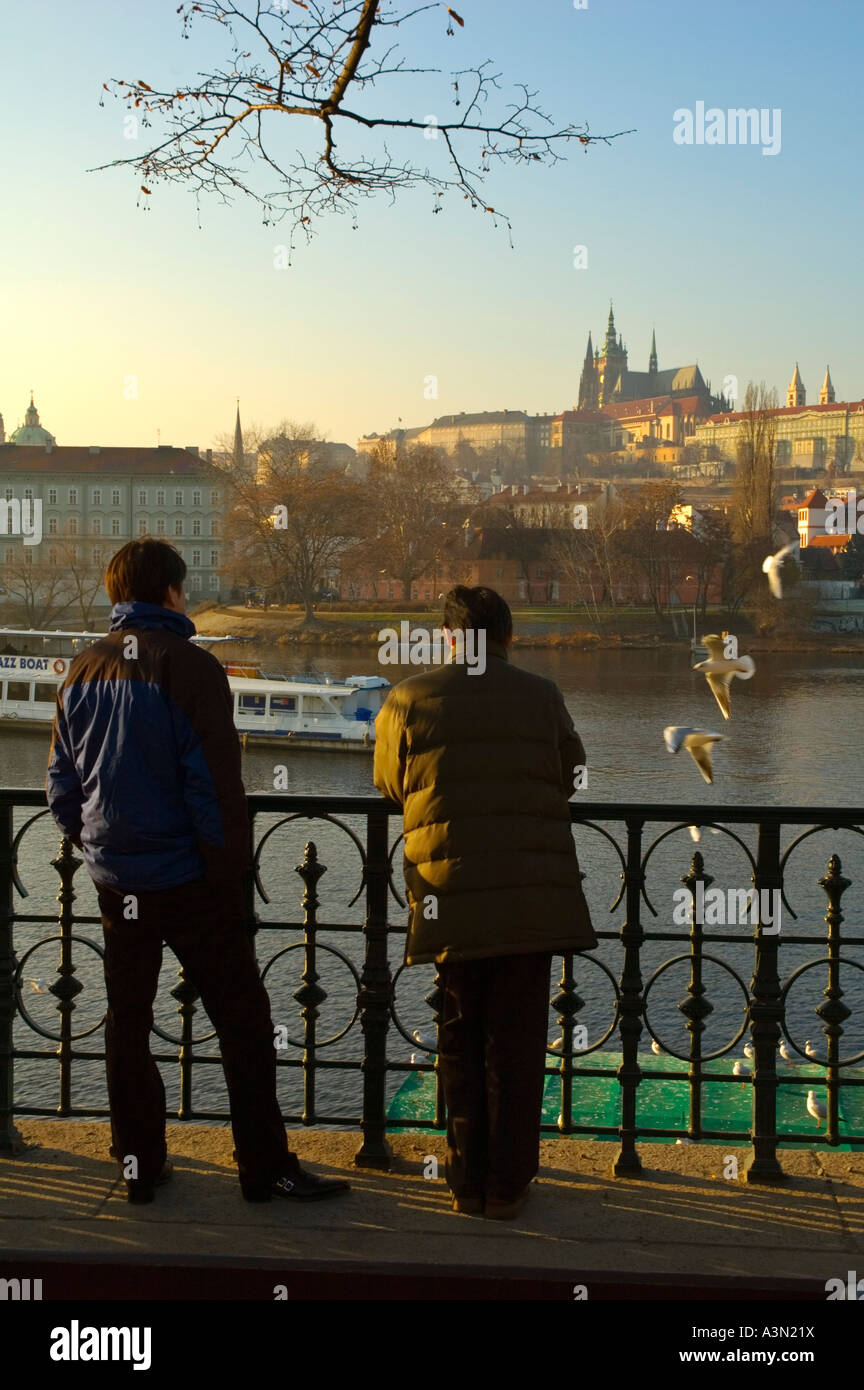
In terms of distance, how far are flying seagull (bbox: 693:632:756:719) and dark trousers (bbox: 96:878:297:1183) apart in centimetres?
148

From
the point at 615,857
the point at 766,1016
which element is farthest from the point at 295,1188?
the point at 615,857

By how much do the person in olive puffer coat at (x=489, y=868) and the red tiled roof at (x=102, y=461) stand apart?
55.5 m

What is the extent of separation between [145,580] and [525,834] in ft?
3.31

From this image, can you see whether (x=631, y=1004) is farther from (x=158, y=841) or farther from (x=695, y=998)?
(x=158, y=841)

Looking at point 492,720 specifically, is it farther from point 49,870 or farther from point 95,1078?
point 49,870

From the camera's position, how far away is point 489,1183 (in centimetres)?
295

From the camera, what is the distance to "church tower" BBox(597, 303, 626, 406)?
17888 centimetres

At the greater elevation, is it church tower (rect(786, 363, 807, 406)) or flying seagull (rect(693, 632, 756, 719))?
church tower (rect(786, 363, 807, 406))

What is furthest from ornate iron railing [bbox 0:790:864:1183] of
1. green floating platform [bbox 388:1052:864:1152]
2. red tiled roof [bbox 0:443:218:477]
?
red tiled roof [bbox 0:443:218:477]

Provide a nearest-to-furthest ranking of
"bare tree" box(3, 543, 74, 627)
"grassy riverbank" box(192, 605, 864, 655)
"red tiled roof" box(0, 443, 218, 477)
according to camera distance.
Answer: "grassy riverbank" box(192, 605, 864, 655) < "bare tree" box(3, 543, 74, 627) < "red tiled roof" box(0, 443, 218, 477)

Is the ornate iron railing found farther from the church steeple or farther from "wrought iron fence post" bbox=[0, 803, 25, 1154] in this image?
the church steeple

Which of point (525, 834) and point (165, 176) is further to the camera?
point (165, 176)

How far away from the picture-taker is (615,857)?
18.8 m
